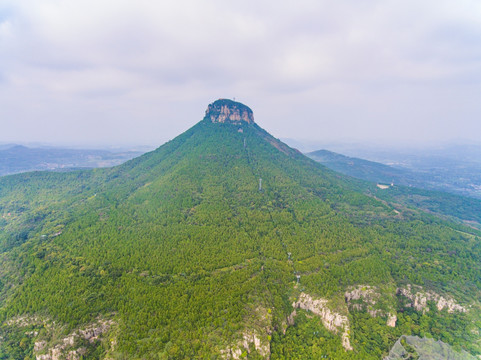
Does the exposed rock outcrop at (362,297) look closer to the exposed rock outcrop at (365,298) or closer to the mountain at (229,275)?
the exposed rock outcrop at (365,298)

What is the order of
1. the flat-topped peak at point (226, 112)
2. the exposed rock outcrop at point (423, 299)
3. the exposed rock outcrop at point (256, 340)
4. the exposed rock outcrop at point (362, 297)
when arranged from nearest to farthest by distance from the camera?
the exposed rock outcrop at point (256, 340)
the exposed rock outcrop at point (423, 299)
the exposed rock outcrop at point (362, 297)
the flat-topped peak at point (226, 112)

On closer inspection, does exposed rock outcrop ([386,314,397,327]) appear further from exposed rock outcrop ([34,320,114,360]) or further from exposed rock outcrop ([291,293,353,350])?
exposed rock outcrop ([34,320,114,360])

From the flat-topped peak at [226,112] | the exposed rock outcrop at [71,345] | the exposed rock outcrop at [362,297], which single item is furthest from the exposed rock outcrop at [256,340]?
the flat-topped peak at [226,112]

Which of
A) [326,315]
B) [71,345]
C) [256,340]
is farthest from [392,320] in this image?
[71,345]

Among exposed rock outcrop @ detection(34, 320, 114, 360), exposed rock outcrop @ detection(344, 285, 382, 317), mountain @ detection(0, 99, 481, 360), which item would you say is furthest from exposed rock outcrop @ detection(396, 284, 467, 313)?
exposed rock outcrop @ detection(34, 320, 114, 360)

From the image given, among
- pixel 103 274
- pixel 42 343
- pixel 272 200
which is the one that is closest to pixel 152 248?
pixel 103 274

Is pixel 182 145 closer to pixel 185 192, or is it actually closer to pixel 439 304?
pixel 185 192

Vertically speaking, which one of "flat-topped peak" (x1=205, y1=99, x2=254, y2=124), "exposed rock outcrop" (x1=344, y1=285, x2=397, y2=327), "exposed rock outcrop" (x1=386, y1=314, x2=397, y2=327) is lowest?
"exposed rock outcrop" (x1=386, y1=314, x2=397, y2=327)
